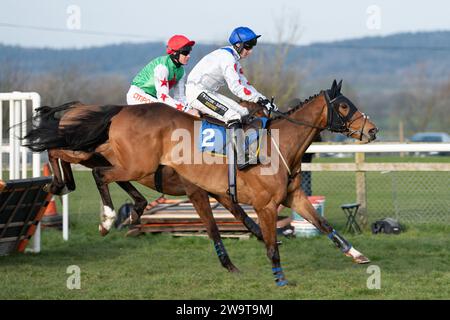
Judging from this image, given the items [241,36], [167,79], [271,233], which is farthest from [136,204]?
[241,36]

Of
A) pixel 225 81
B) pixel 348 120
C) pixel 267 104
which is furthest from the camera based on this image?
pixel 225 81

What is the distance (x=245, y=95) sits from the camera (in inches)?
289

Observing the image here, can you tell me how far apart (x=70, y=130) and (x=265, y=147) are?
2.00 m

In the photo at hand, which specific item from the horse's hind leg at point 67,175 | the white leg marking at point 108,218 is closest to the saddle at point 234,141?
the white leg marking at point 108,218

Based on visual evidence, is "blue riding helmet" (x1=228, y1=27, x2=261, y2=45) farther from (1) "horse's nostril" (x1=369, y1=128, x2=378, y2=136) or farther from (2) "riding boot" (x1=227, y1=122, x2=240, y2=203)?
(1) "horse's nostril" (x1=369, y1=128, x2=378, y2=136)

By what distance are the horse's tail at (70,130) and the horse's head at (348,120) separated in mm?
2049

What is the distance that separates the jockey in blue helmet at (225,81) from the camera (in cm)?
739

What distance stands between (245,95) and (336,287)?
6.31 feet

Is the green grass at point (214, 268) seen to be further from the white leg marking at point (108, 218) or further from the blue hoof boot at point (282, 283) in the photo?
the white leg marking at point (108, 218)

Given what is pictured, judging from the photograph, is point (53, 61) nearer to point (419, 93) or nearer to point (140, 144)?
point (419, 93)

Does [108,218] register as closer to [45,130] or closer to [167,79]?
[45,130]

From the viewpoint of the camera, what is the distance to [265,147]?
729 centimetres

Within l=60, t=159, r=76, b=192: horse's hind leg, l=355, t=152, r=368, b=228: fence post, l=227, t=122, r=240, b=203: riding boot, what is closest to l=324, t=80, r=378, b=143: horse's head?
l=227, t=122, r=240, b=203: riding boot

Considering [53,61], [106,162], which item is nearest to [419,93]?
[53,61]
